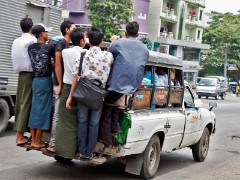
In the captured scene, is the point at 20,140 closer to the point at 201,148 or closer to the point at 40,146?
the point at 40,146

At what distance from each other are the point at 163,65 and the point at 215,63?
55.5m

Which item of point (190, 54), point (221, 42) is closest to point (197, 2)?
point (221, 42)

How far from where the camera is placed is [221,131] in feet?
53.4


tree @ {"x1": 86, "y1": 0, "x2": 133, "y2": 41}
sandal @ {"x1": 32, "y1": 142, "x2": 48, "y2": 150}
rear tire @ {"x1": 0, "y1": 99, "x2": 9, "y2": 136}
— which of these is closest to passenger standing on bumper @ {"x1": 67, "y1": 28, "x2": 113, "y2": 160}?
sandal @ {"x1": 32, "y1": 142, "x2": 48, "y2": 150}

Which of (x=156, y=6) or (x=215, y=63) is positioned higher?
(x=156, y=6)

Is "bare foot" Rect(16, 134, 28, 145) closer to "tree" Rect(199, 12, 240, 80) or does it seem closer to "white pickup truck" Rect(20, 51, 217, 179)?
"white pickup truck" Rect(20, 51, 217, 179)

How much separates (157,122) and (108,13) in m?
29.8

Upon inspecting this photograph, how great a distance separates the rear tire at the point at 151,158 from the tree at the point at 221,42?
5464cm

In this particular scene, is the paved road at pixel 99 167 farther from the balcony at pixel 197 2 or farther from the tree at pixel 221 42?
the tree at pixel 221 42

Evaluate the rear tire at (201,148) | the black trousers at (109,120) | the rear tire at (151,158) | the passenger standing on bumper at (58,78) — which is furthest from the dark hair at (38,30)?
the rear tire at (201,148)

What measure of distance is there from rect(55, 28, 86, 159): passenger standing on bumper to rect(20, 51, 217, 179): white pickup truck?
0.20 m

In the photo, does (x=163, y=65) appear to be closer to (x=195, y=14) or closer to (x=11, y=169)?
(x=11, y=169)

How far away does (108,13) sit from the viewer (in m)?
36.4

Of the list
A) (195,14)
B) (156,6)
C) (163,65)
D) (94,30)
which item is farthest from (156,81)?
(195,14)
